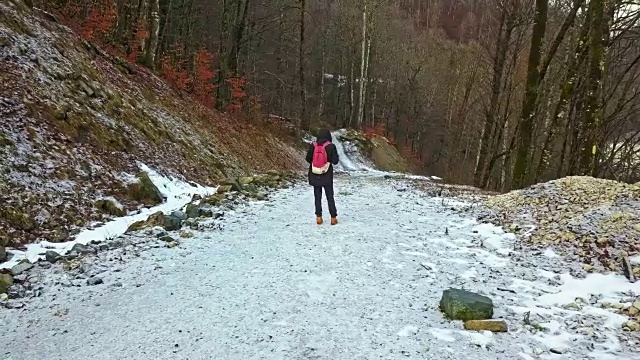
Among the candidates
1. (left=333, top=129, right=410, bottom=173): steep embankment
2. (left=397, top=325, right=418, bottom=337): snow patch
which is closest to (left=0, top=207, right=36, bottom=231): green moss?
(left=397, top=325, right=418, bottom=337): snow patch

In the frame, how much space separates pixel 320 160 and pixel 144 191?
3.90 metres

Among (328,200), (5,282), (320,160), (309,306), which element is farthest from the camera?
(320,160)

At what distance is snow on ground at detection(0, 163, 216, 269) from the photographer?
6098 mm

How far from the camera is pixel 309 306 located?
191 inches

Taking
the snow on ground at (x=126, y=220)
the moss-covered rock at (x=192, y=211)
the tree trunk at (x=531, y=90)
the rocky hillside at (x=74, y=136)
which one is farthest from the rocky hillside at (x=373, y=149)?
the moss-covered rock at (x=192, y=211)

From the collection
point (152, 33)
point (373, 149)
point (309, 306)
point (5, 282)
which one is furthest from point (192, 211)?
point (373, 149)

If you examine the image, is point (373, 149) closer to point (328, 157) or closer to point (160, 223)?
point (328, 157)

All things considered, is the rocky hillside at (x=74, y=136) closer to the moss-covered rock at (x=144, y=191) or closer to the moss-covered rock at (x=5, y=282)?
the moss-covered rock at (x=144, y=191)

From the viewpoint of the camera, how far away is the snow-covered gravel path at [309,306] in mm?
4004

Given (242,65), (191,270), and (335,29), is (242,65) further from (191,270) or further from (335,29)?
(191,270)

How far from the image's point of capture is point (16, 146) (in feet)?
25.9

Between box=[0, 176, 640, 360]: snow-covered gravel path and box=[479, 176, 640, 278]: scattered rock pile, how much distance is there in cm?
51

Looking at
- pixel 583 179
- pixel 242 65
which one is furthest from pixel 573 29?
pixel 242 65

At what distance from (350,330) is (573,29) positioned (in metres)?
14.0
